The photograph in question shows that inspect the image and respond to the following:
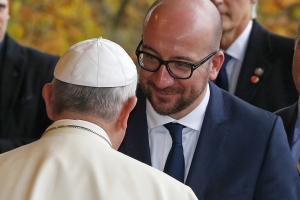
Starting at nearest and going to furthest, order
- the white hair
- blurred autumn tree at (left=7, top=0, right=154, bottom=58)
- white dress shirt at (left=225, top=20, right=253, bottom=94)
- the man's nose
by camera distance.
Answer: the white hair, the man's nose, white dress shirt at (left=225, top=20, right=253, bottom=94), blurred autumn tree at (left=7, top=0, right=154, bottom=58)

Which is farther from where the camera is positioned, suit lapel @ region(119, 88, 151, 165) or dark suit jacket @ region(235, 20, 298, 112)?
dark suit jacket @ region(235, 20, 298, 112)

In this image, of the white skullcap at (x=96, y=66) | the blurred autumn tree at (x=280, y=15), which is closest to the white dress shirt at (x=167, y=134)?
the white skullcap at (x=96, y=66)

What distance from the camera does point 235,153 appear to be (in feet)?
8.59

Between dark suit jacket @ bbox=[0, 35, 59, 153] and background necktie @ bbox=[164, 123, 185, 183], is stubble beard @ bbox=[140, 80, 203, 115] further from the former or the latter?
dark suit jacket @ bbox=[0, 35, 59, 153]

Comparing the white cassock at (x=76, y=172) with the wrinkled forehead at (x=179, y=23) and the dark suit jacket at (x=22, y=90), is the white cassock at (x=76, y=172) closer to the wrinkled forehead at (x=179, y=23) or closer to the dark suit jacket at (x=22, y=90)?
the wrinkled forehead at (x=179, y=23)

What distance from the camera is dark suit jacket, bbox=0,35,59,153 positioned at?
3.60 m

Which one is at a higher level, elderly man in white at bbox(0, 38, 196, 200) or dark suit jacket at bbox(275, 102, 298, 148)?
elderly man in white at bbox(0, 38, 196, 200)

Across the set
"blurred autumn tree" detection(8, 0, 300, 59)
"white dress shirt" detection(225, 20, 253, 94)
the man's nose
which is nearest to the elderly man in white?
the man's nose

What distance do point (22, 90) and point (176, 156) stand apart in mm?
1379

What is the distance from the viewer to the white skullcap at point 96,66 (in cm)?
196

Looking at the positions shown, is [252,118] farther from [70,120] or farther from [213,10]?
[70,120]

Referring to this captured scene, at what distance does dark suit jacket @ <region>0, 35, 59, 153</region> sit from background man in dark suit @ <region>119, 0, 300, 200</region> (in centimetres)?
104

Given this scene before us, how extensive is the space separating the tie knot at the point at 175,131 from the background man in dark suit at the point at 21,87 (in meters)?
1.12

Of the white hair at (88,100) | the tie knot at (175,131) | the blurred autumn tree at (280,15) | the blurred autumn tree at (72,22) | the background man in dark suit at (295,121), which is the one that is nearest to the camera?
the white hair at (88,100)
